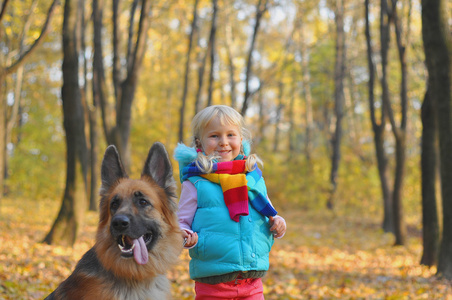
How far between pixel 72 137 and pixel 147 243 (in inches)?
278

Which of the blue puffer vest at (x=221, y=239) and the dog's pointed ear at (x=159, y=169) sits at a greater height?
the dog's pointed ear at (x=159, y=169)

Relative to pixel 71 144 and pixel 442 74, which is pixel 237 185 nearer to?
pixel 442 74

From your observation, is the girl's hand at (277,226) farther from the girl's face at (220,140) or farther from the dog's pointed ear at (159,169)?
the dog's pointed ear at (159,169)

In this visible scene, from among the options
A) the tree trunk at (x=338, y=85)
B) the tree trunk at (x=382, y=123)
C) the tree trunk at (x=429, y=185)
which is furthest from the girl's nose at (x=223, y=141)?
the tree trunk at (x=338, y=85)

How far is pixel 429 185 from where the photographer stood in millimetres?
8875

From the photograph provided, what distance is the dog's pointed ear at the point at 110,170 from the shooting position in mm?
3656

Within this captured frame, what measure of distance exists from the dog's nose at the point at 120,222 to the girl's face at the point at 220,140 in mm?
833

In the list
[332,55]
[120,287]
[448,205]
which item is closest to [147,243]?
[120,287]

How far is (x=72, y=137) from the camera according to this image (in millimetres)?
9891

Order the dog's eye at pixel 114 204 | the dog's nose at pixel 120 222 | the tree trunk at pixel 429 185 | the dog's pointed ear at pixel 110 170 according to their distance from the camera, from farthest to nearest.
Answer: the tree trunk at pixel 429 185 → the dog's pointed ear at pixel 110 170 → the dog's eye at pixel 114 204 → the dog's nose at pixel 120 222

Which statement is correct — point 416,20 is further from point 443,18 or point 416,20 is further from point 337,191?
point 443,18

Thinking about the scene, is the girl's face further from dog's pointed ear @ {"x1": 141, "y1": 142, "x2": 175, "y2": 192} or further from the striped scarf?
dog's pointed ear @ {"x1": 141, "y1": 142, "x2": 175, "y2": 192}

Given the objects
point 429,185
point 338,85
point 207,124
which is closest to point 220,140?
point 207,124

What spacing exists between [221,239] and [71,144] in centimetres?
745
